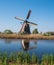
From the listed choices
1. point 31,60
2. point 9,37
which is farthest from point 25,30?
point 31,60

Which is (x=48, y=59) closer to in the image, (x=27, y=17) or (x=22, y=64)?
(x=22, y=64)

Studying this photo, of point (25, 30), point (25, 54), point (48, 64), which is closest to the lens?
point (48, 64)

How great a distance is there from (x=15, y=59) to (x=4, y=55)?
93 cm

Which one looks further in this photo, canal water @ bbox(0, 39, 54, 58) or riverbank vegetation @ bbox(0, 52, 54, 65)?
canal water @ bbox(0, 39, 54, 58)

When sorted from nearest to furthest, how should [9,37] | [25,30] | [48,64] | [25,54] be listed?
[48,64] → [25,54] → [9,37] → [25,30]

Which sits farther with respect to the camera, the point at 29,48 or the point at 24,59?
the point at 29,48

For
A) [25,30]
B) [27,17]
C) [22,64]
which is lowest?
[22,64]

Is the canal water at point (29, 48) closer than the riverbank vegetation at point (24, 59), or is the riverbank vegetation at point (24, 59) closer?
the riverbank vegetation at point (24, 59)

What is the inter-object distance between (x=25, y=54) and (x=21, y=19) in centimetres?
3059

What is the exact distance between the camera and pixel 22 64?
38.5 ft

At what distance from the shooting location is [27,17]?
42.6 meters

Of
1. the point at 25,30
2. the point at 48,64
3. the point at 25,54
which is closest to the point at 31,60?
the point at 25,54

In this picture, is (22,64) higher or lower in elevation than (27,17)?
lower

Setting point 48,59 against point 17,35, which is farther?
point 17,35
